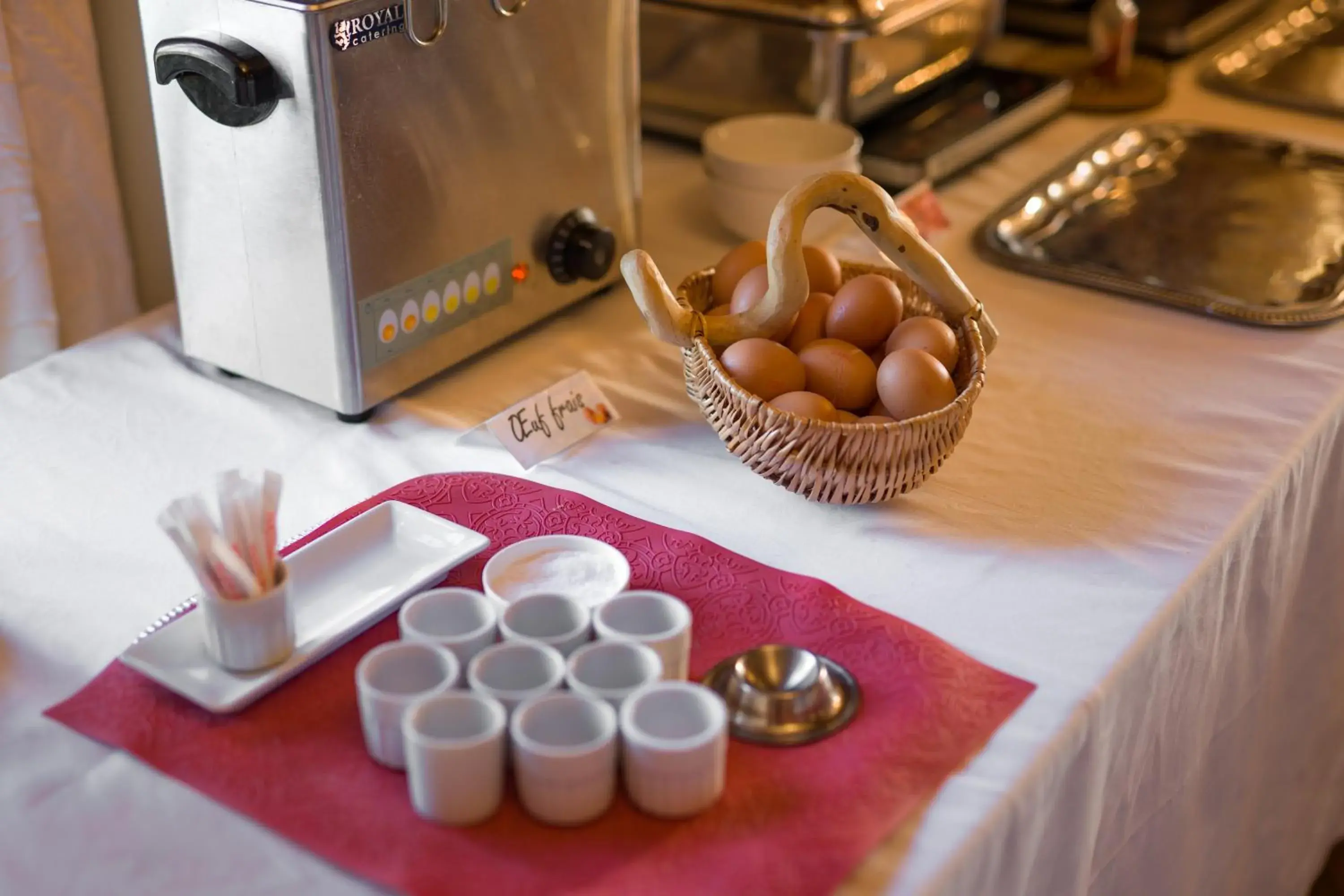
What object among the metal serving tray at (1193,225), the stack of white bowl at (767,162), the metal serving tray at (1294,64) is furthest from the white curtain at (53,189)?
the metal serving tray at (1294,64)

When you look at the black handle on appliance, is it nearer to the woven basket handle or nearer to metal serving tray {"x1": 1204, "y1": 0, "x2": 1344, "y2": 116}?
the woven basket handle

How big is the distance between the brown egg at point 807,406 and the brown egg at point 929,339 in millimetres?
70

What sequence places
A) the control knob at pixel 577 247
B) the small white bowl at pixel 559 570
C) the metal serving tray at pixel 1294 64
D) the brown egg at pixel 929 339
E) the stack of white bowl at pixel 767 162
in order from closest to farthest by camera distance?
the small white bowl at pixel 559 570, the brown egg at pixel 929 339, the control knob at pixel 577 247, the stack of white bowl at pixel 767 162, the metal serving tray at pixel 1294 64

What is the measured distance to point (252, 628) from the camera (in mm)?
649

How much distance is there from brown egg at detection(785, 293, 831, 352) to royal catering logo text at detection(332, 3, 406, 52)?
0.98 ft

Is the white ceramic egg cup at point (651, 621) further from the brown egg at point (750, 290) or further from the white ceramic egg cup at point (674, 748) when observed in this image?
the brown egg at point (750, 290)

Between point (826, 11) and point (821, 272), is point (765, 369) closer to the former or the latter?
point (821, 272)

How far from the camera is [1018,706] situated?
674mm

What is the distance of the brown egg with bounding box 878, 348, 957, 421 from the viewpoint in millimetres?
784

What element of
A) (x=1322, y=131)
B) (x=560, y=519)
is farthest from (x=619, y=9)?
(x=1322, y=131)

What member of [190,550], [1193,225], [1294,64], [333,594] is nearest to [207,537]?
[190,550]

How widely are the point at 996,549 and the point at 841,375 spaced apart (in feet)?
0.44

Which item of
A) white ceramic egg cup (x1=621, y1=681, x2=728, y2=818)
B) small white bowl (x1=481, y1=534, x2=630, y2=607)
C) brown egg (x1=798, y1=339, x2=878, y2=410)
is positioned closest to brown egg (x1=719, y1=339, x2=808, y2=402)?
brown egg (x1=798, y1=339, x2=878, y2=410)

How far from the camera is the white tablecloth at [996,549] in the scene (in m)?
0.62
